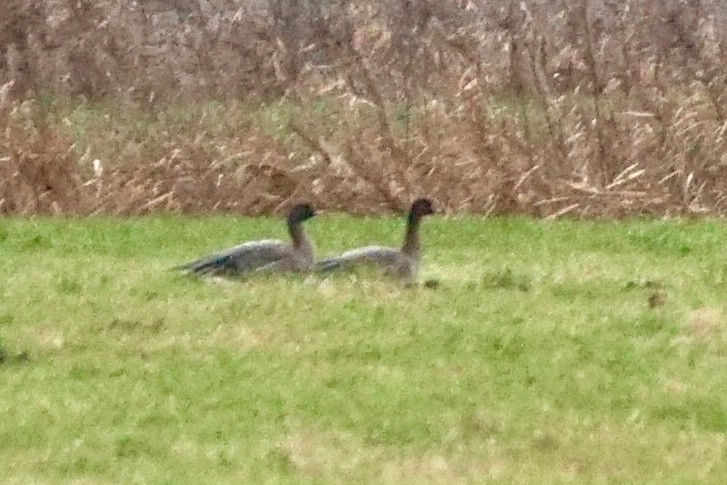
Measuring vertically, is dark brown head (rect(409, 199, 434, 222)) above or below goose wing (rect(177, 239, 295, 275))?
below

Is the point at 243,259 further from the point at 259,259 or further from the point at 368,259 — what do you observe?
the point at 368,259

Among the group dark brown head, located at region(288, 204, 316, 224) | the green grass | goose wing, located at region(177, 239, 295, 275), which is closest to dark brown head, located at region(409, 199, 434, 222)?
the green grass

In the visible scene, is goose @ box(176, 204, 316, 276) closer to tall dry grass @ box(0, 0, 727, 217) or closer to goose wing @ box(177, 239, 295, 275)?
goose wing @ box(177, 239, 295, 275)

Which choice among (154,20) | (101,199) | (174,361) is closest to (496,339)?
(174,361)

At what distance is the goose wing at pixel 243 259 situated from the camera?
9.98 m

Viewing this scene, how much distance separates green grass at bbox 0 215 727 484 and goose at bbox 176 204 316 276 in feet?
0.53

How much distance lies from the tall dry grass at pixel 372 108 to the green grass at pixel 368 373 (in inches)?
104

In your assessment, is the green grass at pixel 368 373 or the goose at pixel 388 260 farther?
the goose at pixel 388 260

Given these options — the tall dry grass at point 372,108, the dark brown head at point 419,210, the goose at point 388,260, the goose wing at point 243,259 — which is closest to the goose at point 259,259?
the goose wing at point 243,259

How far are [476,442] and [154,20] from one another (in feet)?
32.2

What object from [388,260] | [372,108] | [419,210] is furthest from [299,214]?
[372,108]

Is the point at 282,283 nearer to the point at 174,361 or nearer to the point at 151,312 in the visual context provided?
the point at 151,312

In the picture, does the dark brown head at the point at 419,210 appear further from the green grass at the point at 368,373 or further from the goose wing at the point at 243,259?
the goose wing at the point at 243,259

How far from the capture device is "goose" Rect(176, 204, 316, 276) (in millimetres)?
9992
